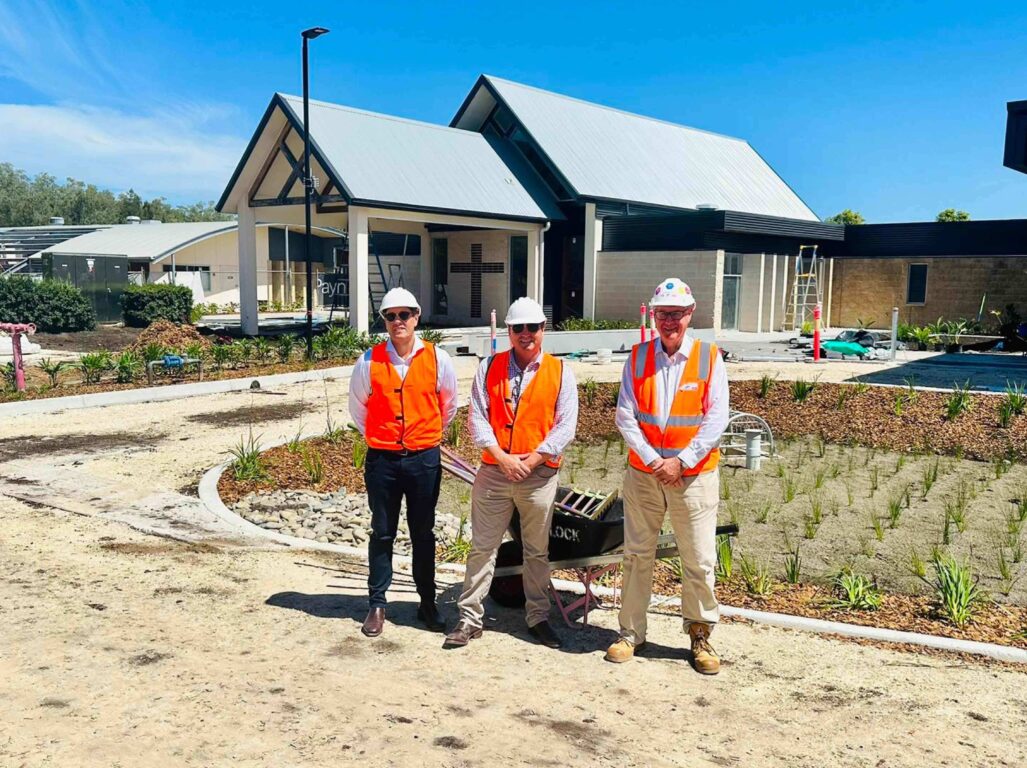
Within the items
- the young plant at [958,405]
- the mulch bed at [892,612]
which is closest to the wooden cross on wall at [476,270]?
the young plant at [958,405]

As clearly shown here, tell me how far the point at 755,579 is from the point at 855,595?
63 centimetres

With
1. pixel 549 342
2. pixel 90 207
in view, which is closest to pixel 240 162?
pixel 549 342

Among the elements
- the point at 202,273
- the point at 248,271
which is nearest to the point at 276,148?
A: the point at 248,271

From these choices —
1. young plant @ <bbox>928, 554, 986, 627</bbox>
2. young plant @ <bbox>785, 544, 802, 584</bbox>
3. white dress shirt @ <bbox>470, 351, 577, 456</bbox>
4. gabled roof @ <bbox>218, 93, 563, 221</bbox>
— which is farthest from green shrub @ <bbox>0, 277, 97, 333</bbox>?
young plant @ <bbox>928, 554, 986, 627</bbox>

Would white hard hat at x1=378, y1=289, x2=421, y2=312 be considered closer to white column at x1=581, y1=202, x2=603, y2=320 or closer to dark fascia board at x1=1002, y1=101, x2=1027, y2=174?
dark fascia board at x1=1002, y1=101, x2=1027, y2=174

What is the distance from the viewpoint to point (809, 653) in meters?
5.06

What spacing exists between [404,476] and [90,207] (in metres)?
114

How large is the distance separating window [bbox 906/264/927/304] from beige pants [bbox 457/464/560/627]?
99.8 feet

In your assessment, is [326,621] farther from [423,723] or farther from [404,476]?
[423,723]

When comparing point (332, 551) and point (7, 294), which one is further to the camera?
point (7, 294)

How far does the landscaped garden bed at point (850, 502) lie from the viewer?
19.0ft

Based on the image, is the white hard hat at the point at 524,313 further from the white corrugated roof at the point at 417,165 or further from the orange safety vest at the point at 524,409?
the white corrugated roof at the point at 417,165

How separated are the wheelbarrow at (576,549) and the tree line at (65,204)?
340 feet

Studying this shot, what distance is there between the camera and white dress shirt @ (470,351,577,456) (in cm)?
509
